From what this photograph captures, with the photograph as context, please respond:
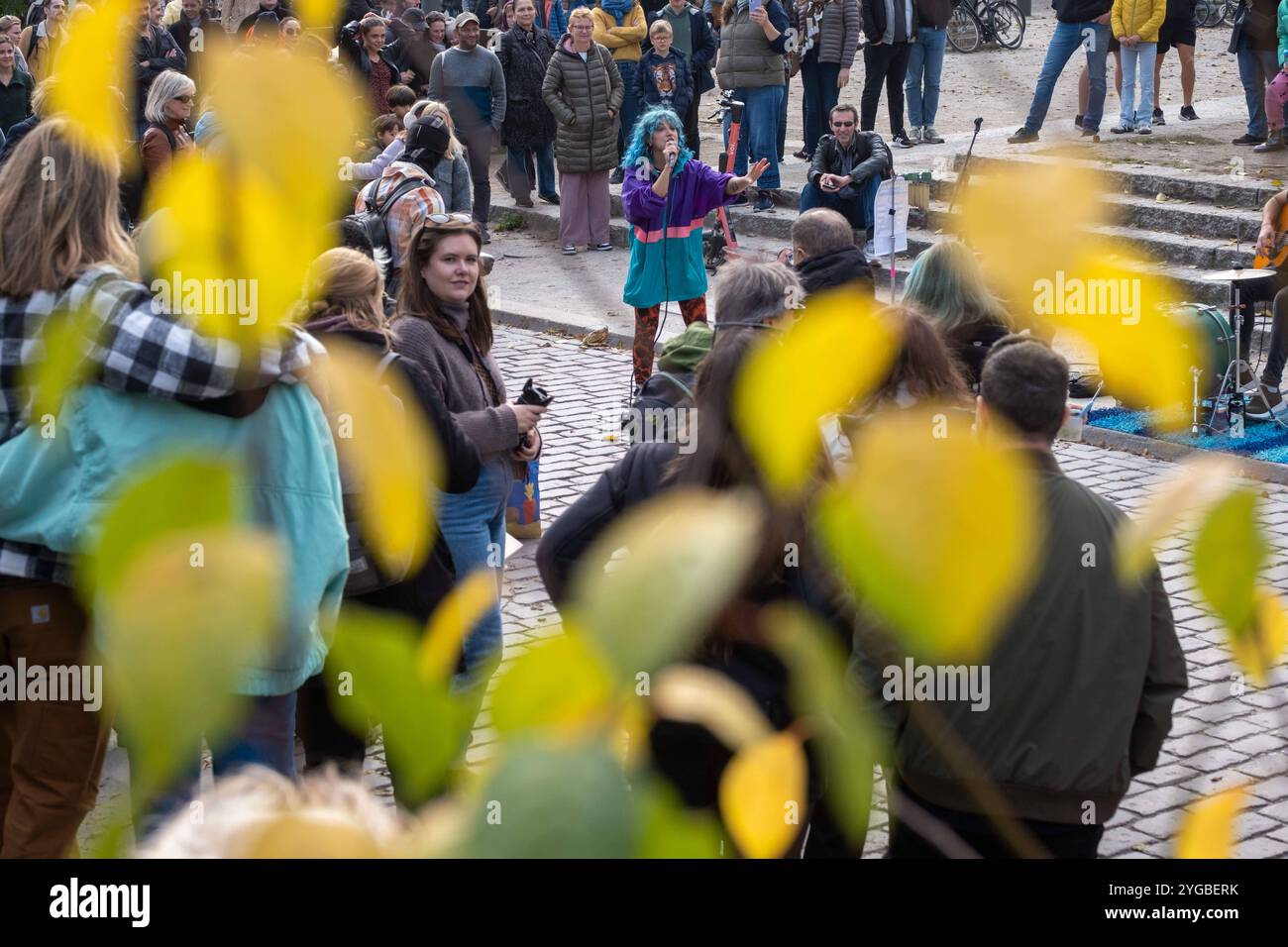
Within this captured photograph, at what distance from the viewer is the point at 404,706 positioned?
0.79m

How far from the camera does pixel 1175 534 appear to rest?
870 mm

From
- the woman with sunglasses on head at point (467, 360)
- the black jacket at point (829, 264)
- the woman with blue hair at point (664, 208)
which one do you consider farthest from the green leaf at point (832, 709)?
the woman with blue hair at point (664, 208)

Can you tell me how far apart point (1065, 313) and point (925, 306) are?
1.37 feet

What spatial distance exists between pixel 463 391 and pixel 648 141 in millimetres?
4492

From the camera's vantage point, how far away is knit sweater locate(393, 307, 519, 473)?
4156 millimetres

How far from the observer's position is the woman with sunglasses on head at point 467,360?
4.18 m

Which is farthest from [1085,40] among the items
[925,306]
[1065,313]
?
[1065,313]

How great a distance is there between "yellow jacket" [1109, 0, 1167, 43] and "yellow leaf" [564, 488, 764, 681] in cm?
119

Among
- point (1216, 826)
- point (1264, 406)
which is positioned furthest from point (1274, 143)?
point (1216, 826)

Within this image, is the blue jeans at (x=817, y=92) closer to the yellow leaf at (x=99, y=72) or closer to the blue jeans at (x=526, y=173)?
the blue jeans at (x=526, y=173)

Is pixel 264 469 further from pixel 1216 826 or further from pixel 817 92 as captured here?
pixel 817 92

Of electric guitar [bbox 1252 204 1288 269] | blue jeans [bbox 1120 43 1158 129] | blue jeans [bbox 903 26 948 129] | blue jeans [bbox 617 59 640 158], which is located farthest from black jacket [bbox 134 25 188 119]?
blue jeans [bbox 617 59 640 158]

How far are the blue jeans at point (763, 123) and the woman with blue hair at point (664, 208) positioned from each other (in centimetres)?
515
